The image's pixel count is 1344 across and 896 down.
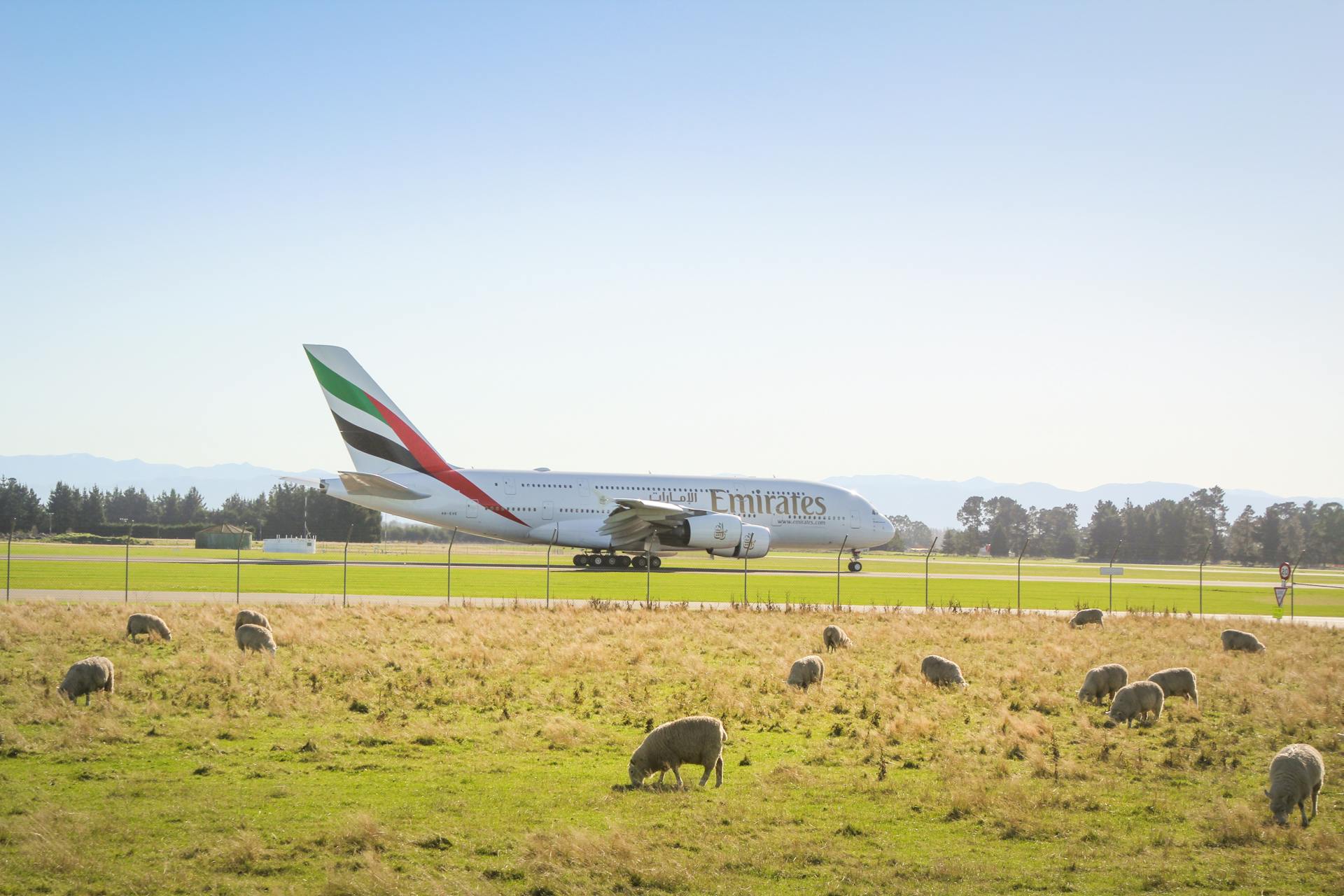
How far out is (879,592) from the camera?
36.5m

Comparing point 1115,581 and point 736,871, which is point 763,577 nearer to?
point 1115,581

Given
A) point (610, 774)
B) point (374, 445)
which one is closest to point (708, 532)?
point (374, 445)

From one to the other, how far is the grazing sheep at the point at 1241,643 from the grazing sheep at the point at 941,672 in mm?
8256

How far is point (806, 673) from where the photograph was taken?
1576 cm

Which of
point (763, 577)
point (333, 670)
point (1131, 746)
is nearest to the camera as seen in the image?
point (1131, 746)

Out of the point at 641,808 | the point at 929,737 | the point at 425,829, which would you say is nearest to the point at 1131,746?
the point at 929,737

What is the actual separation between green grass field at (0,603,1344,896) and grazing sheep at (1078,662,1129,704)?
0.37 metres

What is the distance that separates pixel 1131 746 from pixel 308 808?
8864mm

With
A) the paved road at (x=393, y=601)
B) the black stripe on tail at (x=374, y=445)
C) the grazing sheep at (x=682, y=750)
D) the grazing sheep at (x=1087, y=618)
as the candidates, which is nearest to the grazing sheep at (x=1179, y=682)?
the grazing sheep at (x=682, y=750)

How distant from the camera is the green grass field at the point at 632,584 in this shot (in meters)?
32.0

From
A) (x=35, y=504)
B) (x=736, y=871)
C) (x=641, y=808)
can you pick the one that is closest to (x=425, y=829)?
(x=641, y=808)

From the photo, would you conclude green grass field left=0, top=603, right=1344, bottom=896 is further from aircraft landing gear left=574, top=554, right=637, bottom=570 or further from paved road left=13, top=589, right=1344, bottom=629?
aircraft landing gear left=574, top=554, right=637, bottom=570

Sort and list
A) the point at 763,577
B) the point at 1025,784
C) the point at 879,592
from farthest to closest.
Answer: the point at 763,577 → the point at 879,592 → the point at 1025,784

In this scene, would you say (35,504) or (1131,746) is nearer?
(1131,746)
